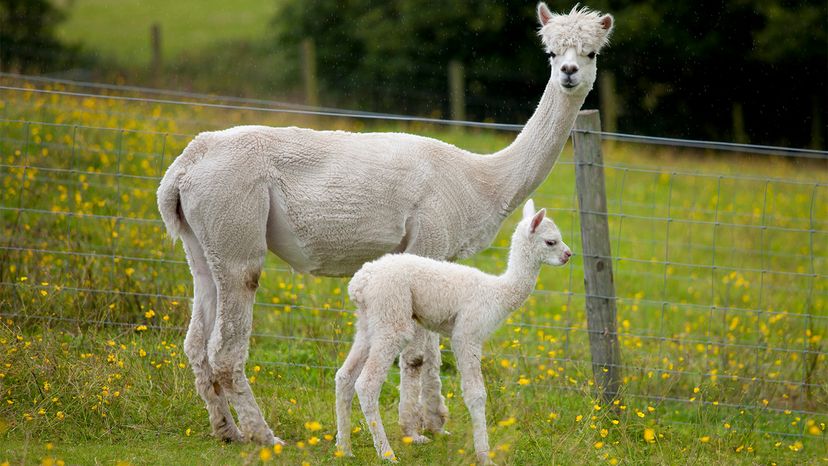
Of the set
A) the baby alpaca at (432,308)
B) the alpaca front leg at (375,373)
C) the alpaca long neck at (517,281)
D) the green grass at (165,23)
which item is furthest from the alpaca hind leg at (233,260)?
the green grass at (165,23)

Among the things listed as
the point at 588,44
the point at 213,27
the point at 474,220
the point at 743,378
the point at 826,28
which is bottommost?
the point at 743,378

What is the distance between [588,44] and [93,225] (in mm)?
4499

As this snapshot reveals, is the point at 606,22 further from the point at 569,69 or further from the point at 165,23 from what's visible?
the point at 165,23

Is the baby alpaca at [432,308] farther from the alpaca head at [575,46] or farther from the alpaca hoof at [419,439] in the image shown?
the alpaca head at [575,46]

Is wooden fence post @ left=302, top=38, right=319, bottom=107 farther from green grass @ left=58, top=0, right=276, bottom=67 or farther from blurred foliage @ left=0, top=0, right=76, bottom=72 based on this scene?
green grass @ left=58, top=0, right=276, bottom=67

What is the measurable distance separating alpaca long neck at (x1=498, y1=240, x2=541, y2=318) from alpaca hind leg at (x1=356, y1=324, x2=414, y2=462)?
51cm

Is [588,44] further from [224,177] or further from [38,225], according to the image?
[38,225]

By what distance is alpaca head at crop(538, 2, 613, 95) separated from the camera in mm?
5422

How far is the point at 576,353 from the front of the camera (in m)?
7.14

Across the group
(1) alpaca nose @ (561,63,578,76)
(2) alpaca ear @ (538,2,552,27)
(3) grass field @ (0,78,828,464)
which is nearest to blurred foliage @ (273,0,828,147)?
(3) grass field @ (0,78,828,464)

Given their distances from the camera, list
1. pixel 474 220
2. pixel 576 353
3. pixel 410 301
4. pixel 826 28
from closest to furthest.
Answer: pixel 410 301, pixel 474 220, pixel 576 353, pixel 826 28

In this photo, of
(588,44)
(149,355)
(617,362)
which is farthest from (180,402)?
(588,44)

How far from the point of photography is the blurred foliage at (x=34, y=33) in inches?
698

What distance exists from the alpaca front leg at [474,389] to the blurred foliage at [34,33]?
14345mm
